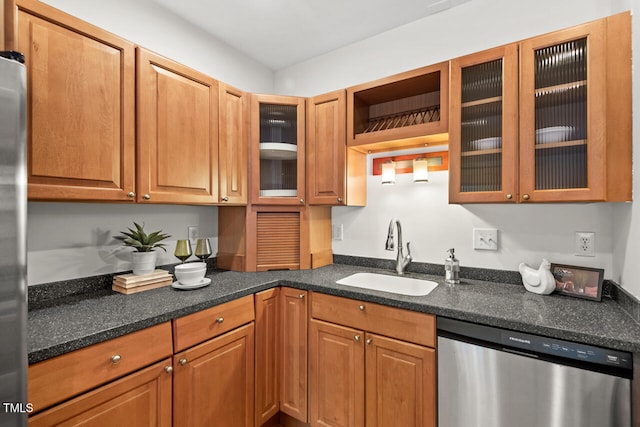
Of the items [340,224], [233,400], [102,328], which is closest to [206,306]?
[102,328]

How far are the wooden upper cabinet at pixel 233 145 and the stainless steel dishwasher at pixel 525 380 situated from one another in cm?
142

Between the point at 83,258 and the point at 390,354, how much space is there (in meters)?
1.66

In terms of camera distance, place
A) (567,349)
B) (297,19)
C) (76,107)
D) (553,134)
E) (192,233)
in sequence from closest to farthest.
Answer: (567,349) → (76,107) → (553,134) → (297,19) → (192,233)

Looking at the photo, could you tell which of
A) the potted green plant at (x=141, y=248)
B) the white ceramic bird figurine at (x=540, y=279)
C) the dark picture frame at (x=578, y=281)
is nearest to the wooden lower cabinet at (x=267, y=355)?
the potted green plant at (x=141, y=248)

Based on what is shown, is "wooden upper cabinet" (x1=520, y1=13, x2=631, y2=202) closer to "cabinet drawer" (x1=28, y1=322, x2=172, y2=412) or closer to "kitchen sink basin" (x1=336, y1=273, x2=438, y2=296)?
"kitchen sink basin" (x1=336, y1=273, x2=438, y2=296)

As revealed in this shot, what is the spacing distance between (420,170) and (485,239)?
0.57 metres

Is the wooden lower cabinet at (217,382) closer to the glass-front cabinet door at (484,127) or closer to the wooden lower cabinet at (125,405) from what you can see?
the wooden lower cabinet at (125,405)

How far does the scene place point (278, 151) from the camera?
7.05ft

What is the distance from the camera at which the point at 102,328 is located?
111 centimetres

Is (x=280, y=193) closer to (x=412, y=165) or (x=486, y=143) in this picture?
(x=412, y=165)

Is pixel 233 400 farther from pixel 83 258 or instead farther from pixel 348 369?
pixel 83 258

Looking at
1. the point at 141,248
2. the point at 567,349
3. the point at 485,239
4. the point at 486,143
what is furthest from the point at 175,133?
the point at 567,349

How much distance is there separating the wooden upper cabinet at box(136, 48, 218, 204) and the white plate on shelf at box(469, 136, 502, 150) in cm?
149

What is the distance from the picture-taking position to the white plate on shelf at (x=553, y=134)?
1377 mm
